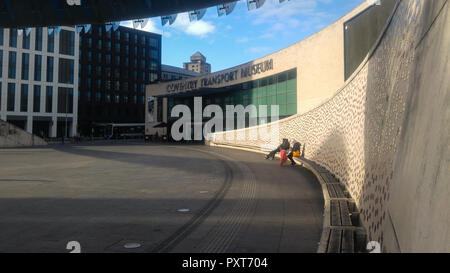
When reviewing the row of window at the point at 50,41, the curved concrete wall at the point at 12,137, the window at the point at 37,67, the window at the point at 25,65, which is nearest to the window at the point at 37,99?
the window at the point at 37,67

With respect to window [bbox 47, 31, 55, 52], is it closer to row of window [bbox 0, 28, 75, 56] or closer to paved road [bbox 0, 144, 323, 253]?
row of window [bbox 0, 28, 75, 56]

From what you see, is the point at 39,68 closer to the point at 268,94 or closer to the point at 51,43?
the point at 51,43

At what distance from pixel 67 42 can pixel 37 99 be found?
41.2 ft

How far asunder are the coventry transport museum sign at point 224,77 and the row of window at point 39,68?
25.4m

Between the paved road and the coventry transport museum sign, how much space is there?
23733mm

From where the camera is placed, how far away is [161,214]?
20.3ft

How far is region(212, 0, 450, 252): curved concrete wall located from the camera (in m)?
2.20

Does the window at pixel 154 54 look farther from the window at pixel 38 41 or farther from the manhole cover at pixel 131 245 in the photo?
the manhole cover at pixel 131 245

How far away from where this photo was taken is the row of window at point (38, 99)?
186 feet

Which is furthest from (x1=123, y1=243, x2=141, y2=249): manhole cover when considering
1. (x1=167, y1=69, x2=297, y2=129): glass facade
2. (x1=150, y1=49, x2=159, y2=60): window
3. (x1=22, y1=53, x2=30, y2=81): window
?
(x1=150, y1=49, x2=159, y2=60): window

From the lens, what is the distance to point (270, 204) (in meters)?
7.08

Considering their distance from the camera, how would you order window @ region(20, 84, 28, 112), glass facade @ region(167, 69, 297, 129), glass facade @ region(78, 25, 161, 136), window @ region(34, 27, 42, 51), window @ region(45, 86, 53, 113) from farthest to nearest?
1. glass facade @ region(78, 25, 161, 136)
2. window @ region(45, 86, 53, 113)
3. window @ region(34, 27, 42, 51)
4. window @ region(20, 84, 28, 112)
5. glass facade @ region(167, 69, 297, 129)
